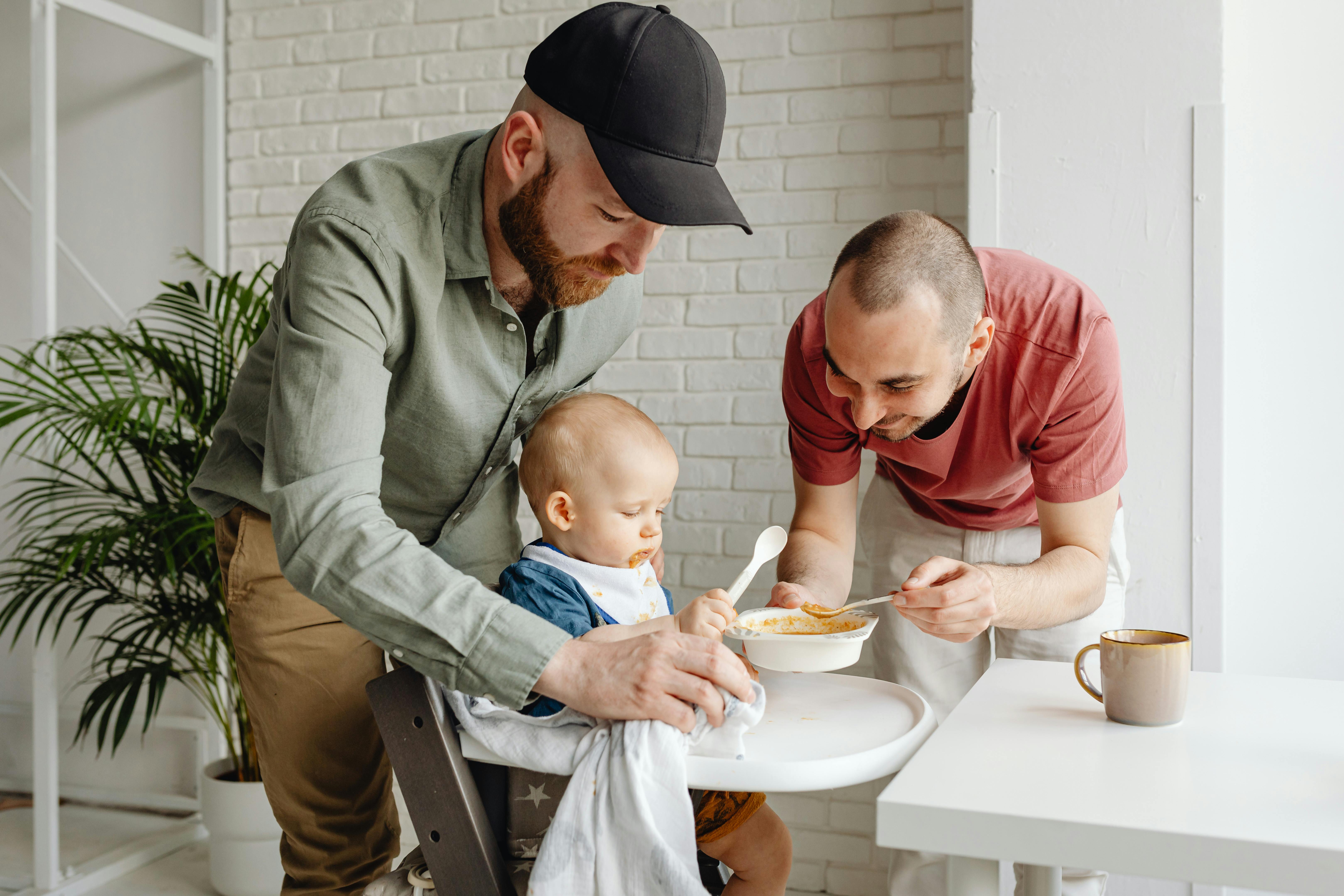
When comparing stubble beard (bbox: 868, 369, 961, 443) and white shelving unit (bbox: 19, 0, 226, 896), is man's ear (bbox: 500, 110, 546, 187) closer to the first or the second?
stubble beard (bbox: 868, 369, 961, 443)

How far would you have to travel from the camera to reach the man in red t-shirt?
1.46 m

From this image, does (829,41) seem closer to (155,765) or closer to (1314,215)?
(1314,215)

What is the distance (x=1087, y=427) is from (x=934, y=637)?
1.82 ft

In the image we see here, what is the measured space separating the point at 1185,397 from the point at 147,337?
244 cm

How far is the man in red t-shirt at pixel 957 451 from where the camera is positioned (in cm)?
146

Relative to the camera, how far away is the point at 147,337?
8.58 ft

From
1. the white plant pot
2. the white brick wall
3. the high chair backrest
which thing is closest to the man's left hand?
the high chair backrest

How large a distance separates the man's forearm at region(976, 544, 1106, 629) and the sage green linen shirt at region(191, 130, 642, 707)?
66cm

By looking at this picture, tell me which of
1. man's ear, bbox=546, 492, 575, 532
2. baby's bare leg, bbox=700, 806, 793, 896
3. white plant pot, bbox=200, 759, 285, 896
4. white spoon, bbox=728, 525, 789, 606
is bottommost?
white plant pot, bbox=200, 759, 285, 896

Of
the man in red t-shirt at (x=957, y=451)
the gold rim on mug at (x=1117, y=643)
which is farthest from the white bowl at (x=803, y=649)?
the gold rim on mug at (x=1117, y=643)

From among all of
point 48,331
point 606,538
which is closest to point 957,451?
point 606,538

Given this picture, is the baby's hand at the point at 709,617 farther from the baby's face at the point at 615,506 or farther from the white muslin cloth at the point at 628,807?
the baby's face at the point at 615,506

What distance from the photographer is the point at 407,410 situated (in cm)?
151

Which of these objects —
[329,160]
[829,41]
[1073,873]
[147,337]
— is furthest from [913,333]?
[329,160]
